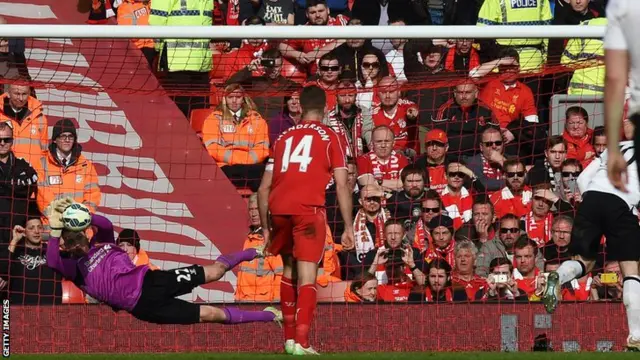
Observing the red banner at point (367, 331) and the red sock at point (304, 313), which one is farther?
the red banner at point (367, 331)

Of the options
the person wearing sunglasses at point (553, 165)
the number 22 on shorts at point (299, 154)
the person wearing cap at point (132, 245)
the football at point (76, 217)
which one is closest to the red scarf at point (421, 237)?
the person wearing sunglasses at point (553, 165)

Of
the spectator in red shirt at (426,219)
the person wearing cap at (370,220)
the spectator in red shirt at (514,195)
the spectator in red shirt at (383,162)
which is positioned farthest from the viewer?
the spectator in red shirt at (383,162)

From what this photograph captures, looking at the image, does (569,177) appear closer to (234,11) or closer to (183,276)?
(183,276)

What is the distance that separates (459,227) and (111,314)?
325cm

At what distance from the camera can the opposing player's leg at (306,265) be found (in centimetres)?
909

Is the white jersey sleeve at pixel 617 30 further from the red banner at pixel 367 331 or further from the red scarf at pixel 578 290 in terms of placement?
the red scarf at pixel 578 290

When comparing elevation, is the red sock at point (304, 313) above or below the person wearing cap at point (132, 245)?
below

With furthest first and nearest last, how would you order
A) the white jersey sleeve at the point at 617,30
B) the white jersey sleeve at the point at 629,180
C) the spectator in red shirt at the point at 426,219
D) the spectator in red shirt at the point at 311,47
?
1. the spectator in red shirt at the point at 311,47
2. the spectator in red shirt at the point at 426,219
3. the white jersey sleeve at the point at 629,180
4. the white jersey sleeve at the point at 617,30

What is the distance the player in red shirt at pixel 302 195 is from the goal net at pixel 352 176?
1.90 meters

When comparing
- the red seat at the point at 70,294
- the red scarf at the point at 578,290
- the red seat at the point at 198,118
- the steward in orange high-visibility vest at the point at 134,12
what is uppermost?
the steward in orange high-visibility vest at the point at 134,12

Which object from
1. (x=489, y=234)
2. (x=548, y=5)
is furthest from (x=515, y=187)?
(x=548, y=5)

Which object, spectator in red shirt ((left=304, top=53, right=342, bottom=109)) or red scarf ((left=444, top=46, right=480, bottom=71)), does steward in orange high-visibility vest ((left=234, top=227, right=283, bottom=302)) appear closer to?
spectator in red shirt ((left=304, top=53, right=342, bottom=109))

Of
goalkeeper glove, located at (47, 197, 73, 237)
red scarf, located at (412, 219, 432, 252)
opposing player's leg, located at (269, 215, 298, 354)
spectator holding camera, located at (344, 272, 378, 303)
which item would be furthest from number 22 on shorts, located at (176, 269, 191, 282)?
red scarf, located at (412, 219, 432, 252)

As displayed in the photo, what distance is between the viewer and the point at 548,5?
14.0m
